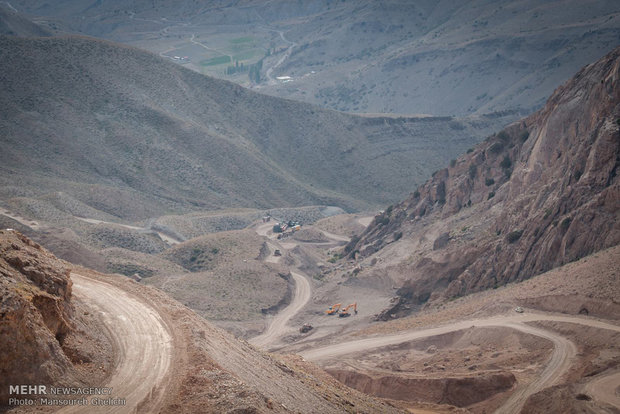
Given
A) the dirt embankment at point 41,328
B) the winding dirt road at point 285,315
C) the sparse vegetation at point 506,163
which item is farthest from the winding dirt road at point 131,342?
the sparse vegetation at point 506,163

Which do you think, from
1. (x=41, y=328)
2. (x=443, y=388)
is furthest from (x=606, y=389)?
(x=41, y=328)

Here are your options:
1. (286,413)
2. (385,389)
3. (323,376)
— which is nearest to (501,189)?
(385,389)

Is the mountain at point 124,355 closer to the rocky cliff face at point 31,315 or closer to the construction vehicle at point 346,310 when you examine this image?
the rocky cliff face at point 31,315

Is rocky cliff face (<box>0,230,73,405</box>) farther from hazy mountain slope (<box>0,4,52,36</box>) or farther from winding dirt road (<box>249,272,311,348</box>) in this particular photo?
hazy mountain slope (<box>0,4,52,36</box>)

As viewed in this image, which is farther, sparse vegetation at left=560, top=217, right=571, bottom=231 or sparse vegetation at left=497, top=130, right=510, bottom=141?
sparse vegetation at left=497, top=130, right=510, bottom=141

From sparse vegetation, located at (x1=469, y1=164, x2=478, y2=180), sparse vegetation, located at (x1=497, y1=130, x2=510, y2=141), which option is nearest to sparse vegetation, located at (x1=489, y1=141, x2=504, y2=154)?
sparse vegetation, located at (x1=497, y1=130, x2=510, y2=141)

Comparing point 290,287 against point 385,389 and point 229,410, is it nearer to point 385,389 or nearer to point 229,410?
point 385,389
